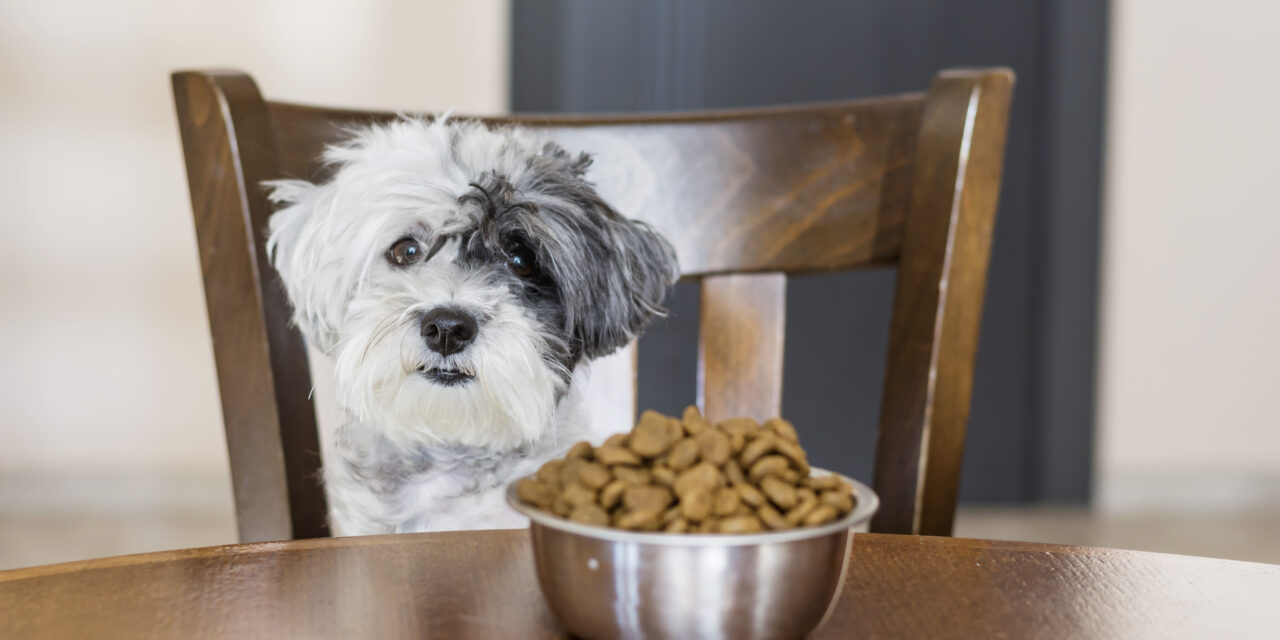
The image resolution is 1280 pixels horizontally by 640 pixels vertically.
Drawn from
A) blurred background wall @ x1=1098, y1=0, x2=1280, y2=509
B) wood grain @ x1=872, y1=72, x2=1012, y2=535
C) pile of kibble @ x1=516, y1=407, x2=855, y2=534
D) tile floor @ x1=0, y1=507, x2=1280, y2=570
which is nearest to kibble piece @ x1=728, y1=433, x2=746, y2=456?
pile of kibble @ x1=516, y1=407, x2=855, y2=534

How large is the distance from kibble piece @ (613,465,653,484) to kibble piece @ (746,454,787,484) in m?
0.04

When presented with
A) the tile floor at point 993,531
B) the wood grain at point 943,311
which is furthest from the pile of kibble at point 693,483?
the tile floor at point 993,531

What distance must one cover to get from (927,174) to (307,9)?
247cm

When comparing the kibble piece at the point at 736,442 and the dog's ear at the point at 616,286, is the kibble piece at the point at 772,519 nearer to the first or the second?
the kibble piece at the point at 736,442

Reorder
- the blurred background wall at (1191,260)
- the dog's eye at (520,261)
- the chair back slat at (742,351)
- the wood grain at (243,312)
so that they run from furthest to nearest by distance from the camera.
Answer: the blurred background wall at (1191,260) → the dog's eye at (520,261) → the chair back slat at (742,351) → the wood grain at (243,312)

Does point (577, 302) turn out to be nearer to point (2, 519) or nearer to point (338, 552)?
point (338, 552)

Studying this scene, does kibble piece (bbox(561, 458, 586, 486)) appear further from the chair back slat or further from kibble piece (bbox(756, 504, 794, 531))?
the chair back slat

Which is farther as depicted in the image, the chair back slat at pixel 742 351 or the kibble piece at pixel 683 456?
the chair back slat at pixel 742 351

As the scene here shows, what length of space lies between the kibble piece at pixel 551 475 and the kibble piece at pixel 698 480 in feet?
0.20

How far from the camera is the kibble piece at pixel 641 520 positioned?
1.54 ft

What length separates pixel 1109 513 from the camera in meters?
3.32

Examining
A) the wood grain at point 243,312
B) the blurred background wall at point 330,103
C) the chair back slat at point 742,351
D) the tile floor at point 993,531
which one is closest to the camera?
the wood grain at point 243,312

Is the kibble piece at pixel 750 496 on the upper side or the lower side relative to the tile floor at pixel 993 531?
upper

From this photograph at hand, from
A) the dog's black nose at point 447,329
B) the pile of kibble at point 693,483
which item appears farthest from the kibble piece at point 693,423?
the dog's black nose at point 447,329
